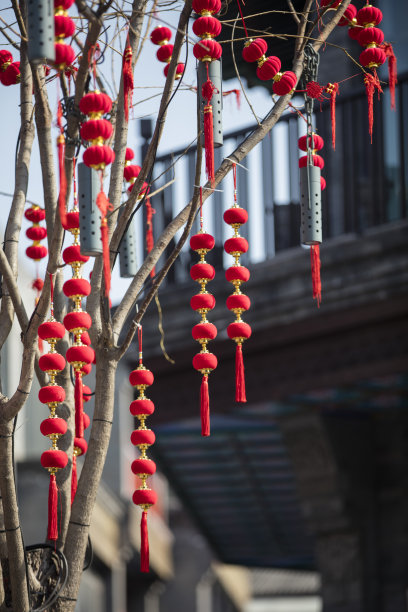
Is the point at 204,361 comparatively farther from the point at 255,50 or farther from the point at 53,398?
the point at 255,50

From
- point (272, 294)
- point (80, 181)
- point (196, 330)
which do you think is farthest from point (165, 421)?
point (80, 181)

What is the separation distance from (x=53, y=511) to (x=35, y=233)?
2063 millimetres

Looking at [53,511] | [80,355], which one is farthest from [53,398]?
[53,511]

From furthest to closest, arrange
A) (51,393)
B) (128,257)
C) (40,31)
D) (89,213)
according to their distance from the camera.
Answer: (128,257) → (51,393) → (89,213) → (40,31)

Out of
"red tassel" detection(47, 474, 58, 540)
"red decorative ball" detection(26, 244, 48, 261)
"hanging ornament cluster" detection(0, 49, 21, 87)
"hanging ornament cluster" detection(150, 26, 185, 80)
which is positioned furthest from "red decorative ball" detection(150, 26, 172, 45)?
"red tassel" detection(47, 474, 58, 540)

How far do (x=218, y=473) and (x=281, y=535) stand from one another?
1.16 metres

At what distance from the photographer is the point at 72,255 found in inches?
230

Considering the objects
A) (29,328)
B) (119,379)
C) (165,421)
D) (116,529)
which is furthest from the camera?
(119,379)

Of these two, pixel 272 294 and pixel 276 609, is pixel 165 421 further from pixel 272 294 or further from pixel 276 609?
pixel 276 609

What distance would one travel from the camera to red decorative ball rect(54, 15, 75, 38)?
505cm

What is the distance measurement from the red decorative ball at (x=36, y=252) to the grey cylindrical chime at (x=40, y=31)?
2361mm

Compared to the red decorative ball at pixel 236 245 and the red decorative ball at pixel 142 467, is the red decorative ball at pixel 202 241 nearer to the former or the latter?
the red decorative ball at pixel 236 245

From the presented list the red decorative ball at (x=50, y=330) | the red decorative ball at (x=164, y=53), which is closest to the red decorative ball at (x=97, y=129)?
the red decorative ball at (x=50, y=330)

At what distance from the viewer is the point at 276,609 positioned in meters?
20.4
